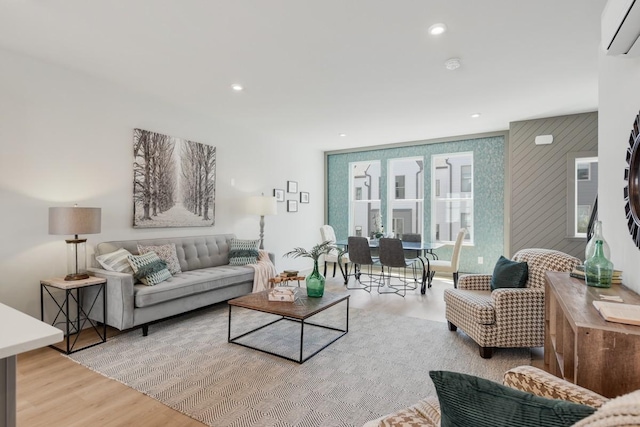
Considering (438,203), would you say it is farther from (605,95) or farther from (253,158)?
(605,95)

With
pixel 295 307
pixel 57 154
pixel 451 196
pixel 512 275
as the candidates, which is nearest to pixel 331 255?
pixel 451 196

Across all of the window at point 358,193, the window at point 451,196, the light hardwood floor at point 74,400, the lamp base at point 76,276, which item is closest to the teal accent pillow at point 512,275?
the light hardwood floor at point 74,400

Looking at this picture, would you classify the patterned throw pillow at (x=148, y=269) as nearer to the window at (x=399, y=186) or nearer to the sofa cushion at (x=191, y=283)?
the sofa cushion at (x=191, y=283)

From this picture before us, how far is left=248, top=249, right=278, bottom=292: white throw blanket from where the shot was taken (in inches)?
170

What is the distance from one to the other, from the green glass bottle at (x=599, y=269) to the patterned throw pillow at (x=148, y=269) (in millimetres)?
3540

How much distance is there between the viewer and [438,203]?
6410 mm

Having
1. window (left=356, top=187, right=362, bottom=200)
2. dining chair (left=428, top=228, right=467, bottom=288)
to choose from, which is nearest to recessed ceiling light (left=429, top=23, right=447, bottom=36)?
dining chair (left=428, top=228, right=467, bottom=288)

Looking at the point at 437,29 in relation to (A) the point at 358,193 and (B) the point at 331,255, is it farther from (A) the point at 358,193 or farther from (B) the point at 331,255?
(A) the point at 358,193

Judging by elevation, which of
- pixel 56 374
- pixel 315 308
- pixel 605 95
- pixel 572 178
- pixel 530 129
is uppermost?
pixel 530 129

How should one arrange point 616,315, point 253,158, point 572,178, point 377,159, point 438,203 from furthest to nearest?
point 377,159, point 438,203, point 253,158, point 572,178, point 616,315

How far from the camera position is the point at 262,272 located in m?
A: 4.41

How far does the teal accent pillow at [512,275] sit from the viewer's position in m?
2.89

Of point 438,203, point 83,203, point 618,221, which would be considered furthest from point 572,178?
point 83,203

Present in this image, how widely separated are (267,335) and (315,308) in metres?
0.72
